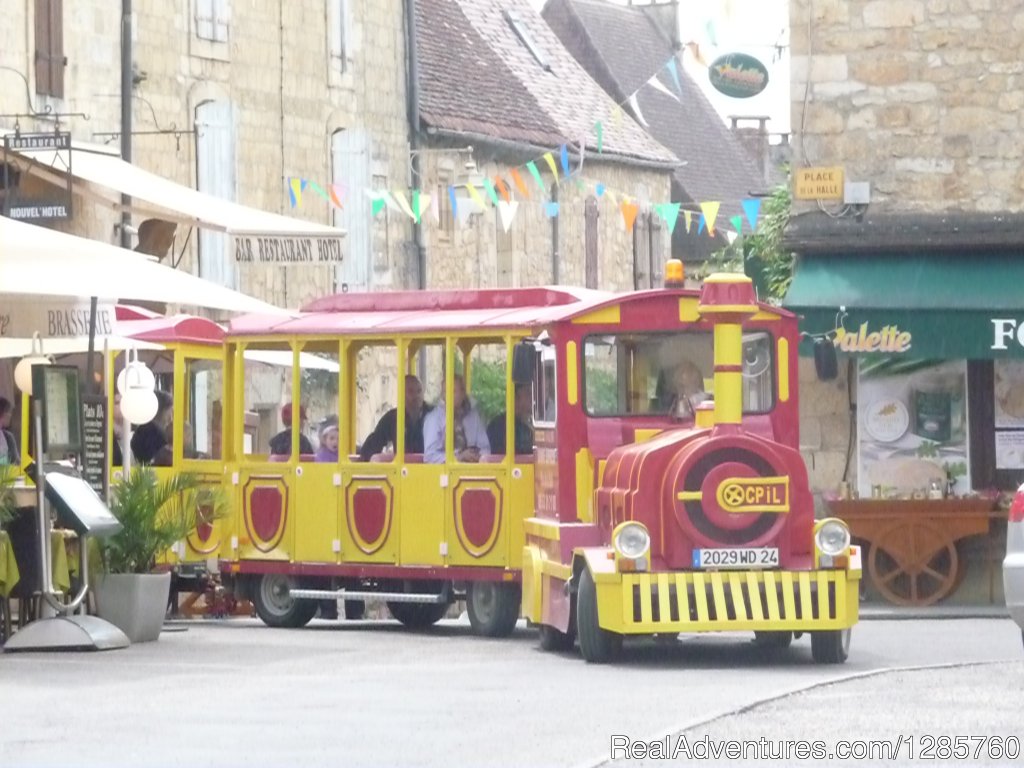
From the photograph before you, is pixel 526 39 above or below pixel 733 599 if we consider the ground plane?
above

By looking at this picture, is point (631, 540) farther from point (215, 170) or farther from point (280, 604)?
point (215, 170)

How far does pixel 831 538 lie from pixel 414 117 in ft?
91.6

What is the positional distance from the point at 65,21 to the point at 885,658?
19605 millimetres

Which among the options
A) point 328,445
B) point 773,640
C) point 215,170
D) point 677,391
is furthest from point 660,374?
point 215,170

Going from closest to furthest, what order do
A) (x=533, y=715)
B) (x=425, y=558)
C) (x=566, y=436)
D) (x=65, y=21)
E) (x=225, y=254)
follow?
(x=533, y=715), (x=566, y=436), (x=425, y=558), (x=65, y=21), (x=225, y=254)

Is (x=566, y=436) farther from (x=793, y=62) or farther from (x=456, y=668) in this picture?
(x=793, y=62)

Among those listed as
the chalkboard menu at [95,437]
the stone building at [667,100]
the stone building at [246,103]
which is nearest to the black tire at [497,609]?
the chalkboard menu at [95,437]

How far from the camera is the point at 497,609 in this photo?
63.8 feet

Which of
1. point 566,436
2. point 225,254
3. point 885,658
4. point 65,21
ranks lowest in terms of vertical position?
point 885,658

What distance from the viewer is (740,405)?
53.9 feet

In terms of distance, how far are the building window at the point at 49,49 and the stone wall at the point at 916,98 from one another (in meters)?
11.7

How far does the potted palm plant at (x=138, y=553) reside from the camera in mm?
17766

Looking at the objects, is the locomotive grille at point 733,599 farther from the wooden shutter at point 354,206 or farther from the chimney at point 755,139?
the chimney at point 755,139

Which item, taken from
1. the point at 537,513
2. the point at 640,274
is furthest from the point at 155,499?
the point at 640,274
